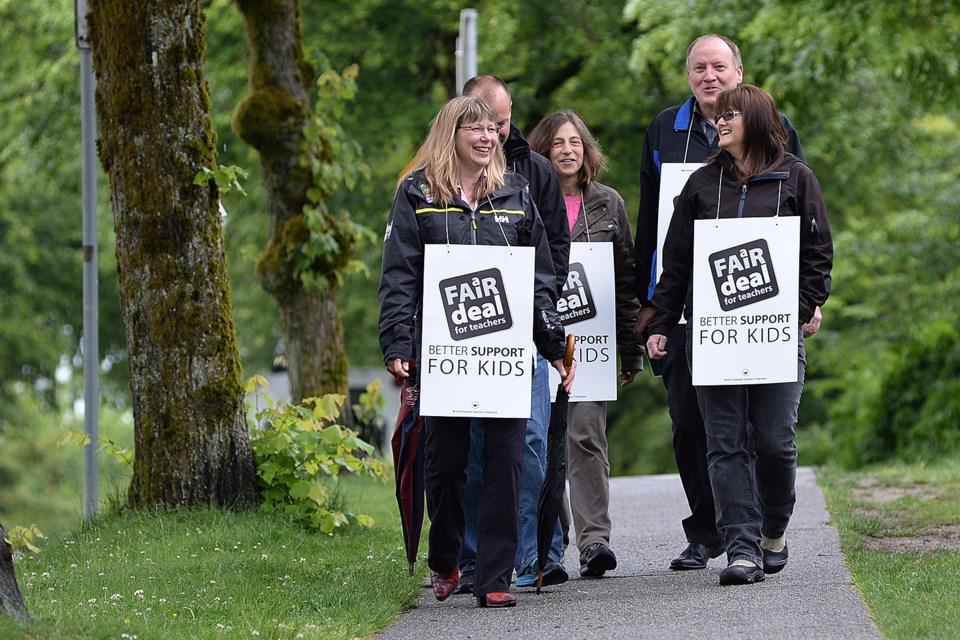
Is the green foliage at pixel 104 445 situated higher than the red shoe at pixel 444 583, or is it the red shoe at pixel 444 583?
the green foliage at pixel 104 445

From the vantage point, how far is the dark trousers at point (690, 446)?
6.73 meters

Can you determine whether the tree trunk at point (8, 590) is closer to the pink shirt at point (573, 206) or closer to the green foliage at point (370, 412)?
the pink shirt at point (573, 206)

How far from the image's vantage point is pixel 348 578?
650 centimetres

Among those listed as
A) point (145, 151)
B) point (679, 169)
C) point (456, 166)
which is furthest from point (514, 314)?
point (145, 151)

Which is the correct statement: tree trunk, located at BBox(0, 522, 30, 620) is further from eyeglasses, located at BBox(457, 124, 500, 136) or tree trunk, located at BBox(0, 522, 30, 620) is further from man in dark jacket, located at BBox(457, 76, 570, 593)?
eyeglasses, located at BBox(457, 124, 500, 136)

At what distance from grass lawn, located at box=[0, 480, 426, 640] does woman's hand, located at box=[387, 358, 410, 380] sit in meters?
0.89

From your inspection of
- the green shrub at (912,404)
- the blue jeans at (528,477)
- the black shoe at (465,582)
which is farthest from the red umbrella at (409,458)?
the green shrub at (912,404)

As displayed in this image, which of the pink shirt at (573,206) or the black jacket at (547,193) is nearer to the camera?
the black jacket at (547,193)

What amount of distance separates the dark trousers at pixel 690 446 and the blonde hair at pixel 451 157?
4.14 ft

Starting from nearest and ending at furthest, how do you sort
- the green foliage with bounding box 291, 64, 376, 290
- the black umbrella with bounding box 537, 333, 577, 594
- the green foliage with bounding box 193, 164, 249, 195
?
the black umbrella with bounding box 537, 333, 577, 594 < the green foliage with bounding box 193, 164, 249, 195 < the green foliage with bounding box 291, 64, 376, 290

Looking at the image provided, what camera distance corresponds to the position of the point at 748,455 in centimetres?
635

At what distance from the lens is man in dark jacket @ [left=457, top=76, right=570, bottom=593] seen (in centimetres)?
615

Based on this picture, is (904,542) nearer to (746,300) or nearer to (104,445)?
(746,300)

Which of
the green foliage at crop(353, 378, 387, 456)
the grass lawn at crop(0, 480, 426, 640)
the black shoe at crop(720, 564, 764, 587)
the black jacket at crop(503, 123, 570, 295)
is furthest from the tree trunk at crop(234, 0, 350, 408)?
the black shoe at crop(720, 564, 764, 587)
